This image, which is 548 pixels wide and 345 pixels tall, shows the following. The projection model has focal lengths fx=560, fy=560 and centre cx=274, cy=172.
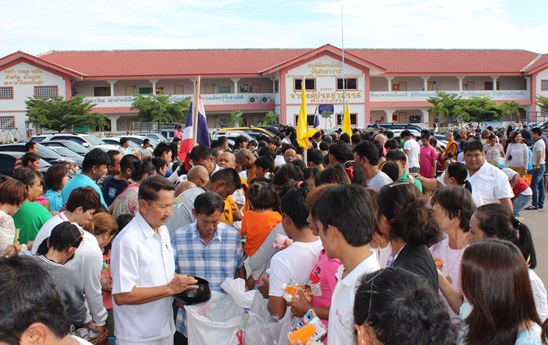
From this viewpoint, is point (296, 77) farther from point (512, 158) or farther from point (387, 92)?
point (512, 158)

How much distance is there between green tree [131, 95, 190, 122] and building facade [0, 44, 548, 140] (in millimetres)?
1816

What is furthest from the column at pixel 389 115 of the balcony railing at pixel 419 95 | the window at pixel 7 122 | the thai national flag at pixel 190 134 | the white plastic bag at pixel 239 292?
the white plastic bag at pixel 239 292

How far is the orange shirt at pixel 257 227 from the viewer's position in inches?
188

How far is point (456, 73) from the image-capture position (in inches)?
Result: 1731


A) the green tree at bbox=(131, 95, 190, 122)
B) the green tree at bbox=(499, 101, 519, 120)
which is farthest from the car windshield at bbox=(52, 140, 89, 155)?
the green tree at bbox=(499, 101, 519, 120)

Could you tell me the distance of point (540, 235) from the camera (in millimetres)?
9828

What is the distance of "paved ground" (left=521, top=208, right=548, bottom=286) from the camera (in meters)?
7.49

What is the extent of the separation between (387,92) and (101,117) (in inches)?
856

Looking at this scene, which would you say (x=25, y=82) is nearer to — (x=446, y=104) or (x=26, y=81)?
(x=26, y=81)

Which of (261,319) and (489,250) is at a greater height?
(489,250)

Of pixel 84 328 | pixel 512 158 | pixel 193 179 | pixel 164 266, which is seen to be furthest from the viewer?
pixel 512 158

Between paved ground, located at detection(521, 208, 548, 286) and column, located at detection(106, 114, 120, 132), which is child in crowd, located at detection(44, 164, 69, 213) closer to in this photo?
paved ground, located at detection(521, 208, 548, 286)

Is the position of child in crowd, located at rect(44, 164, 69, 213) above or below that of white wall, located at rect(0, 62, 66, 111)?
below

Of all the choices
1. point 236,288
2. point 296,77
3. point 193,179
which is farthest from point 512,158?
point 296,77
